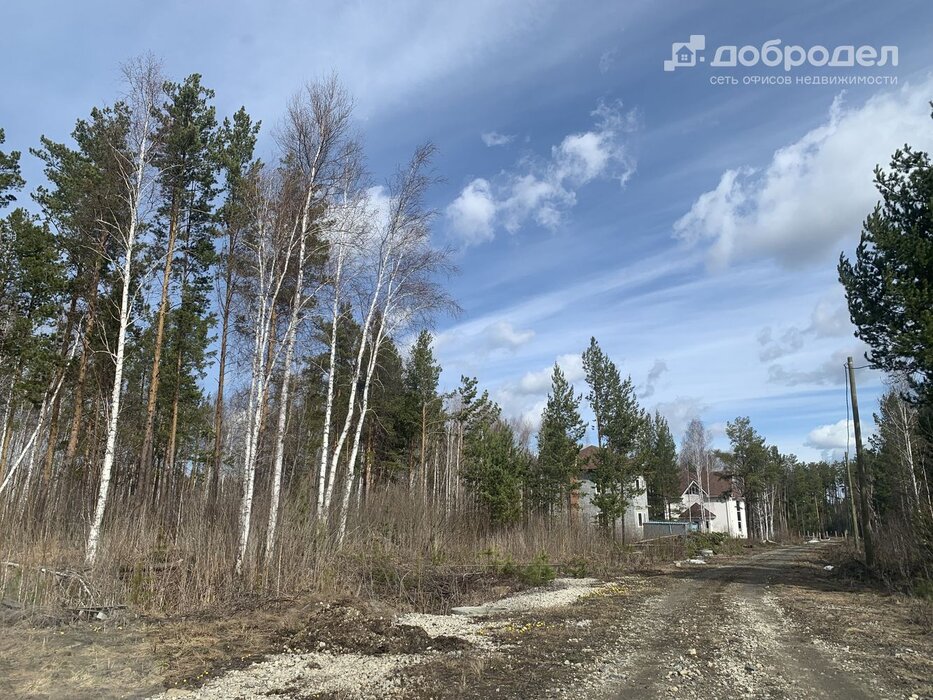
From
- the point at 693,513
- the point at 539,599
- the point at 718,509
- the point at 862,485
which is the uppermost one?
the point at 862,485

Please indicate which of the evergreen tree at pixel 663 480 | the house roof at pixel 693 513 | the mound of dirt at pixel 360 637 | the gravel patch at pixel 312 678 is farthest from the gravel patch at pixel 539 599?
the house roof at pixel 693 513

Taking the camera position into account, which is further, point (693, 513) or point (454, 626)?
point (693, 513)

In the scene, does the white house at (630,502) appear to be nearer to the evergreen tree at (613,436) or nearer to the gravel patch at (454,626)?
the evergreen tree at (613,436)

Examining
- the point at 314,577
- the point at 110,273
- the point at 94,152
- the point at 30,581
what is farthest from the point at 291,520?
the point at 94,152

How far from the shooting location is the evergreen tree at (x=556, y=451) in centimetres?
3145

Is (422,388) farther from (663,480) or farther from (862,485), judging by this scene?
(663,480)

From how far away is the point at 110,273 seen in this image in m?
17.8

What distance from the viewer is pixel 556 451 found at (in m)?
32.0

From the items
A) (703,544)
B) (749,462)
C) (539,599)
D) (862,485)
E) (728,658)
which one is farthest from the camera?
(749,462)

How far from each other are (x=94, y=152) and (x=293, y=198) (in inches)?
322

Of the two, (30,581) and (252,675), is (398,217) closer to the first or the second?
(30,581)

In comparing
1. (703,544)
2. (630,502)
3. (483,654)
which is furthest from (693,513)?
(483,654)

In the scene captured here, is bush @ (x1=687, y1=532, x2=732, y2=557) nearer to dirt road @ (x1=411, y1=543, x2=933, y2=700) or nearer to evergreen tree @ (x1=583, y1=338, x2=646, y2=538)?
evergreen tree @ (x1=583, y1=338, x2=646, y2=538)

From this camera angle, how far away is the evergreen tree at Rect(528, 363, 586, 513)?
103ft
